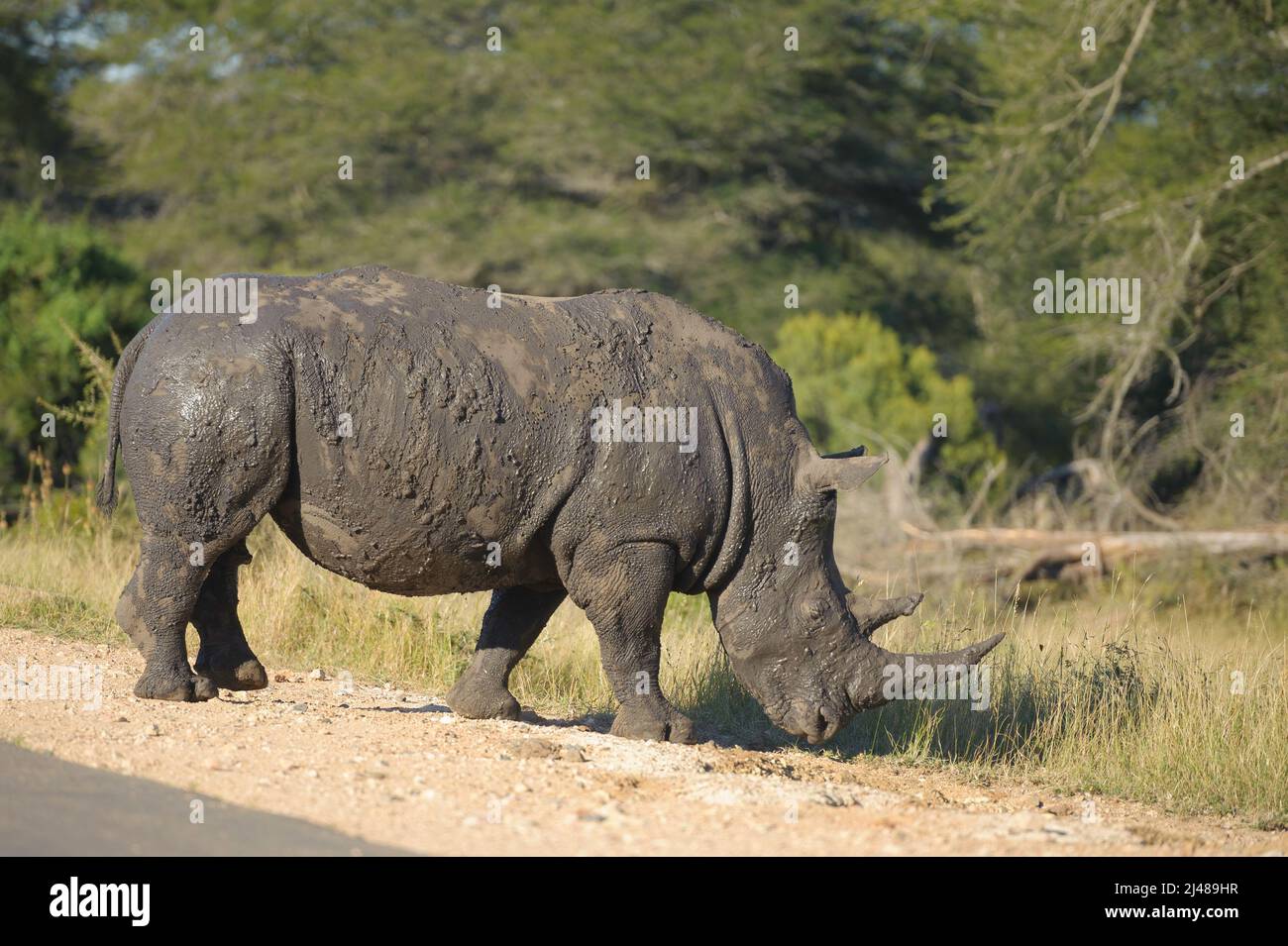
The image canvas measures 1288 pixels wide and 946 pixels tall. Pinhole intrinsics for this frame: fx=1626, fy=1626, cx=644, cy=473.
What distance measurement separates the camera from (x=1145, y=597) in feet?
47.8

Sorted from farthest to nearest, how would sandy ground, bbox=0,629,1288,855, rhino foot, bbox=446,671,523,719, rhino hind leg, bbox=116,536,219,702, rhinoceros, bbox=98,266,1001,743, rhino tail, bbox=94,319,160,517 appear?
rhino foot, bbox=446,671,523,719, rhino tail, bbox=94,319,160,517, rhino hind leg, bbox=116,536,219,702, rhinoceros, bbox=98,266,1001,743, sandy ground, bbox=0,629,1288,855

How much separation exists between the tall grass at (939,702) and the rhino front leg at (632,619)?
101 cm

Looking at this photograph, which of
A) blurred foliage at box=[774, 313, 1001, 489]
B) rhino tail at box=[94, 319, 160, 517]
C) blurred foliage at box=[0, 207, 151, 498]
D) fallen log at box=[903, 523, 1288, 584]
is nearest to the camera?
rhino tail at box=[94, 319, 160, 517]

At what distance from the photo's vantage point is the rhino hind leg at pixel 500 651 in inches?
306

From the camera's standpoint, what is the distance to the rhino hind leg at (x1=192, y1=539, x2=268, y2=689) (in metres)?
7.29

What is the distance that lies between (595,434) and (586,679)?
98.8 inches

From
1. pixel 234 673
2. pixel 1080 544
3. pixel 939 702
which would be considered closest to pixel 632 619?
pixel 234 673

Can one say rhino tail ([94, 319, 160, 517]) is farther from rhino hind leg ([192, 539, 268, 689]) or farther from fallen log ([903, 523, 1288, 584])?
fallen log ([903, 523, 1288, 584])

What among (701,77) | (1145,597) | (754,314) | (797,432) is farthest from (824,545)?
(701,77)

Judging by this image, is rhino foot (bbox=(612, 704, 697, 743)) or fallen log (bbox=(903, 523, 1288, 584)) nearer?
rhino foot (bbox=(612, 704, 697, 743))

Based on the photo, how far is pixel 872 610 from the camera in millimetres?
7508

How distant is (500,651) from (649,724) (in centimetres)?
91

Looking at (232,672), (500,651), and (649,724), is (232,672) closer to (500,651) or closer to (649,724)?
(500,651)

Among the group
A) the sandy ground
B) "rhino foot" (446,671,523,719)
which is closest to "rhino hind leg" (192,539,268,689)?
the sandy ground
